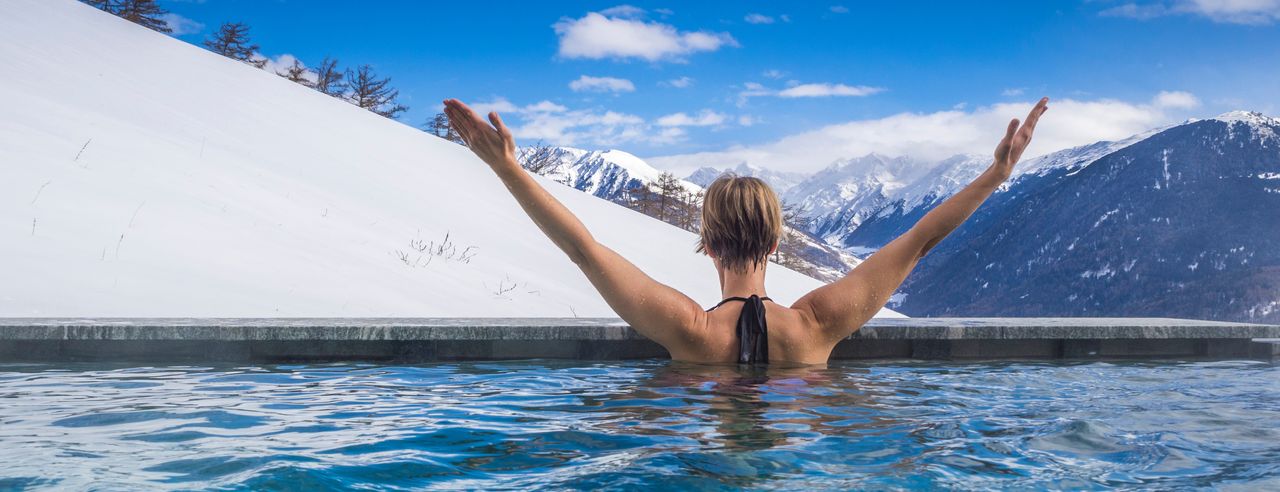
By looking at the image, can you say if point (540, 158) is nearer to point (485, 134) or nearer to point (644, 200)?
point (644, 200)

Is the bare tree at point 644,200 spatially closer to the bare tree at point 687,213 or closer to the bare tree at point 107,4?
the bare tree at point 687,213

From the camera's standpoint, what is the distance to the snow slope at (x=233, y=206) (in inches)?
363

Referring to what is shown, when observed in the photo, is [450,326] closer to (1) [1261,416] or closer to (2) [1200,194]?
(1) [1261,416]

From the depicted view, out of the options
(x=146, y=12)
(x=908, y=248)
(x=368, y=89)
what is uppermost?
(x=146, y=12)

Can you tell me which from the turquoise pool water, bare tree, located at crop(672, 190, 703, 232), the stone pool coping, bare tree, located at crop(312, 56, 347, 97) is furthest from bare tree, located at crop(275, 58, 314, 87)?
the turquoise pool water

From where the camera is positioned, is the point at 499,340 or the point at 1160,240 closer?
the point at 499,340

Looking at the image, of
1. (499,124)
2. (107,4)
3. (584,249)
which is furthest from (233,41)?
(499,124)

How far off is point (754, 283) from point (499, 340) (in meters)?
1.98

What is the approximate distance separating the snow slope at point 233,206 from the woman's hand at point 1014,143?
22.3 ft

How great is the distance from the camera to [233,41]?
122 feet

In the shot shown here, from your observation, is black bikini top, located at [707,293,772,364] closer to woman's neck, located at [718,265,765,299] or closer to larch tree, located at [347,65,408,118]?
woman's neck, located at [718,265,765,299]

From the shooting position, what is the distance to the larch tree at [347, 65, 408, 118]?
40.0 meters

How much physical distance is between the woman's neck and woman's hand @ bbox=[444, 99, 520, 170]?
1108 millimetres

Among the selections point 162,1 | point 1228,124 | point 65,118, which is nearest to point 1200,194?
point 1228,124
